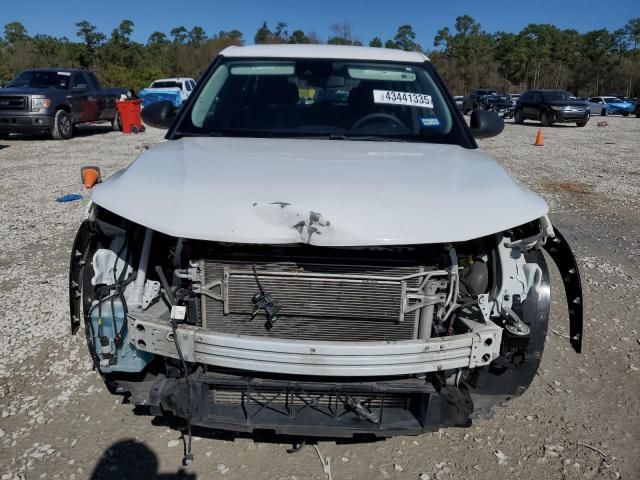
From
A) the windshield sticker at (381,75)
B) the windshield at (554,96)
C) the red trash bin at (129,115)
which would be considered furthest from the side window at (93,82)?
the windshield at (554,96)

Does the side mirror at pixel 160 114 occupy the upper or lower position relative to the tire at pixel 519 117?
upper

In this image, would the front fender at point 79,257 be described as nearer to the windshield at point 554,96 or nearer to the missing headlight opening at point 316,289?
the missing headlight opening at point 316,289

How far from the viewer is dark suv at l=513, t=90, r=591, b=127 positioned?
2231 cm

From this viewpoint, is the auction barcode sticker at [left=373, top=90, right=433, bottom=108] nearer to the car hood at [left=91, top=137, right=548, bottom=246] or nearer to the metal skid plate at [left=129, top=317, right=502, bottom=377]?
the car hood at [left=91, top=137, right=548, bottom=246]

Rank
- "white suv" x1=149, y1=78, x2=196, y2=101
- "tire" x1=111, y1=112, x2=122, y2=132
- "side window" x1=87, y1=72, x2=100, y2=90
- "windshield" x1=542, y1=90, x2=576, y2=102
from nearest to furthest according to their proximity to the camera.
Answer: "side window" x1=87, y1=72, x2=100, y2=90, "tire" x1=111, y1=112, x2=122, y2=132, "windshield" x1=542, y1=90, x2=576, y2=102, "white suv" x1=149, y1=78, x2=196, y2=101

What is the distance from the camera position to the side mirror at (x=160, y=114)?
12.1 ft

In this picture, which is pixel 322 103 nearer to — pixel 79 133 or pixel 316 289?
pixel 316 289

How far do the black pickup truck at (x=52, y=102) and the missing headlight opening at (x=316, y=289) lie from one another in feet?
41.2

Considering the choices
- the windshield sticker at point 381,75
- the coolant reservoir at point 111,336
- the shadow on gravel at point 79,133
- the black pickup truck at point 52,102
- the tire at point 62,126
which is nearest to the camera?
the coolant reservoir at point 111,336

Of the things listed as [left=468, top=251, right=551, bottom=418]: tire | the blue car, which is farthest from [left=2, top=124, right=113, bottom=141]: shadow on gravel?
the blue car

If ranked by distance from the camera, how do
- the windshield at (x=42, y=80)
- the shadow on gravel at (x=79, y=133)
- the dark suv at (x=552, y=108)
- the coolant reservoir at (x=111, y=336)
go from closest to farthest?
the coolant reservoir at (x=111, y=336) → the windshield at (x=42, y=80) → the shadow on gravel at (x=79, y=133) → the dark suv at (x=552, y=108)

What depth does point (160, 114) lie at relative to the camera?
368 centimetres

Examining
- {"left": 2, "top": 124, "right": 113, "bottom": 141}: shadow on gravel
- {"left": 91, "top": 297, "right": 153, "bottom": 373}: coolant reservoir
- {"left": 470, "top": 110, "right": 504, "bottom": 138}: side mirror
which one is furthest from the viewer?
{"left": 2, "top": 124, "right": 113, "bottom": 141}: shadow on gravel

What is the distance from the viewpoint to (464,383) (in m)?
2.46
